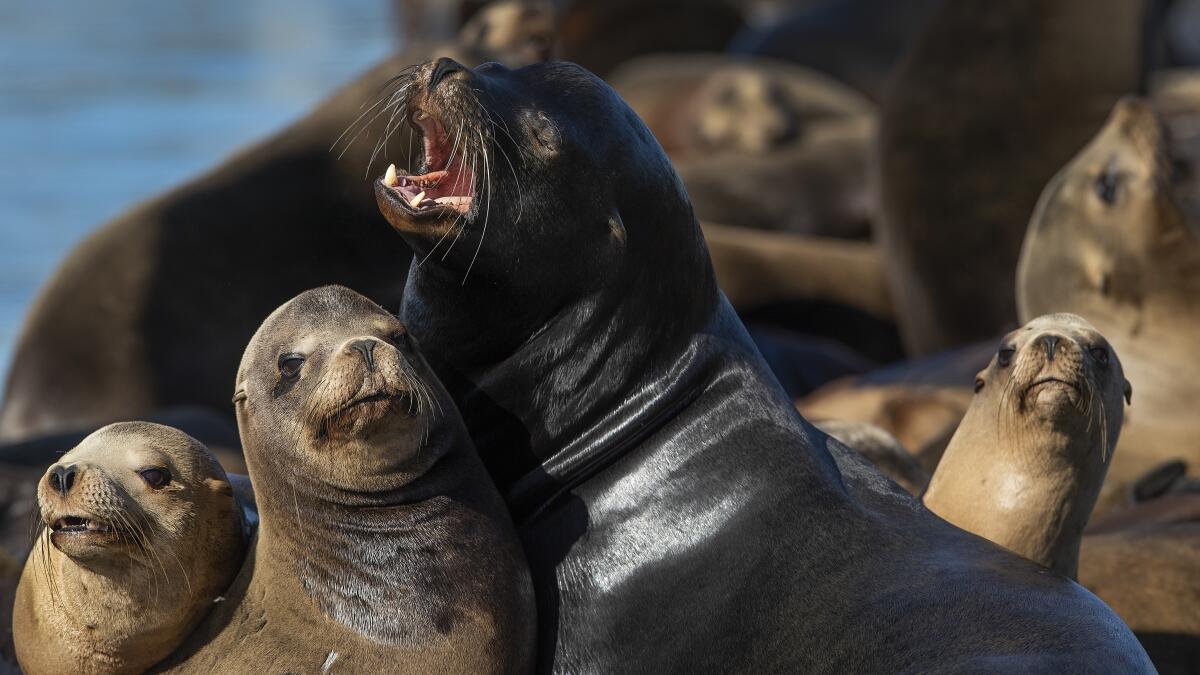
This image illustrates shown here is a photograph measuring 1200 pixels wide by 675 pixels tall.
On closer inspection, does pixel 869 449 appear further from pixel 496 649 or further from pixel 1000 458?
pixel 496 649

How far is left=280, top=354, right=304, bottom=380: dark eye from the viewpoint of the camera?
3.72 meters

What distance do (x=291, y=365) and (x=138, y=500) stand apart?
0.36 meters

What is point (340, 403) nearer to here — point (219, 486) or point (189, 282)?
point (219, 486)

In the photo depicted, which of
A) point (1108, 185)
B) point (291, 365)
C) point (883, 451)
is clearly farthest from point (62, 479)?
point (1108, 185)

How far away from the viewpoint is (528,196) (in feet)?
12.7

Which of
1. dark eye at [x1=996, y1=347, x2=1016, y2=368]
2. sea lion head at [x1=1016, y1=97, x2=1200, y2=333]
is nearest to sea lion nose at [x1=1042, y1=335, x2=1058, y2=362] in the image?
dark eye at [x1=996, y1=347, x2=1016, y2=368]

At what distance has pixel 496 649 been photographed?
3547 mm

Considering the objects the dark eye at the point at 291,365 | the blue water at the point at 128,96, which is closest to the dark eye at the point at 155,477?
the dark eye at the point at 291,365

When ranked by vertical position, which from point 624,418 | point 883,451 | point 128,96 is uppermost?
point 624,418

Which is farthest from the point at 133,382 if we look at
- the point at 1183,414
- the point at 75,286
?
the point at 1183,414

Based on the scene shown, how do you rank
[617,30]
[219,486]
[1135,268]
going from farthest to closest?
[617,30], [1135,268], [219,486]

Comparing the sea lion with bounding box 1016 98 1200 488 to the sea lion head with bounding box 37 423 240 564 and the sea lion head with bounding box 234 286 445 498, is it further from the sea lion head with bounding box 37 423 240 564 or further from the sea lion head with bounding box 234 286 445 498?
the sea lion head with bounding box 37 423 240 564

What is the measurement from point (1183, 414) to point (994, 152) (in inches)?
102

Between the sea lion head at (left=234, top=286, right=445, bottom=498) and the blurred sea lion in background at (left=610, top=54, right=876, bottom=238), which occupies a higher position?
the sea lion head at (left=234, top=286, right=445, bottom=498)
